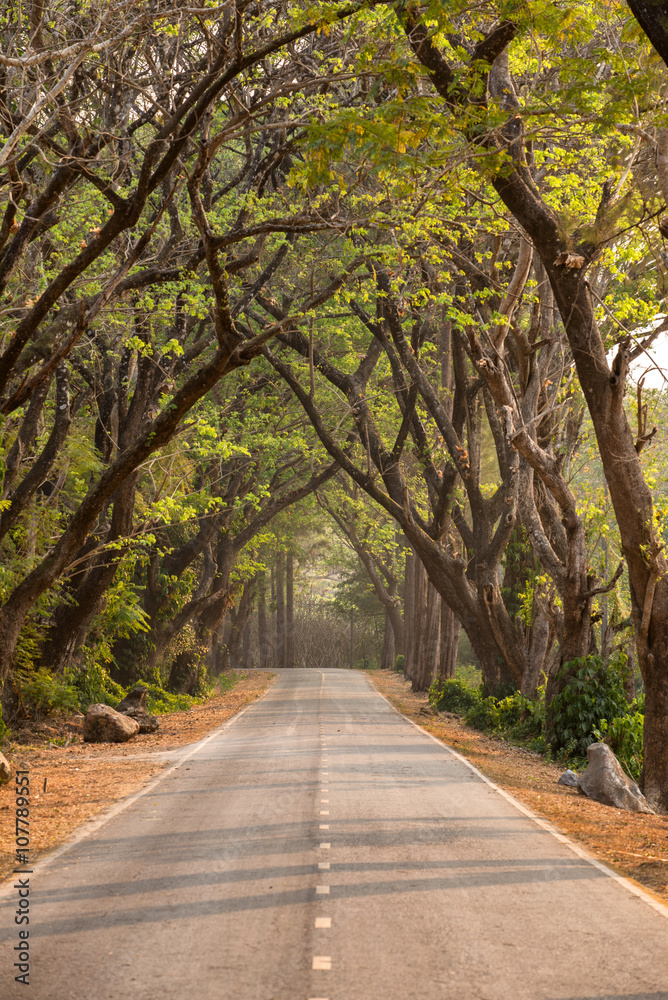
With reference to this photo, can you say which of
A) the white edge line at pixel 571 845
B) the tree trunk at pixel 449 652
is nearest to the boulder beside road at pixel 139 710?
the white edge line at pixel 571 845

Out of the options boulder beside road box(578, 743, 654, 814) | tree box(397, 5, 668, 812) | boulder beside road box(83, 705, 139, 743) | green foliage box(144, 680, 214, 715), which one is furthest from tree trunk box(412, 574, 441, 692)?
tree box(397, 5, 668, 812)

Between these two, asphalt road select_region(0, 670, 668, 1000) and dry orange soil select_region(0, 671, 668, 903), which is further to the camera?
dry orange soil select_region(0, 671, 668, 903)

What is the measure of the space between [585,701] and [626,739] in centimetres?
105

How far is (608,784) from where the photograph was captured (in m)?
11.7

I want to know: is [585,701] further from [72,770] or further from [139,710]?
[139,710]

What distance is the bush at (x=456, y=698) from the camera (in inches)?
901

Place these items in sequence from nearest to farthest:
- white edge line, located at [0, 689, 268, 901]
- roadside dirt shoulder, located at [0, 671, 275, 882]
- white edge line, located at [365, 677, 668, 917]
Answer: white edge line, located at [365, 677, 668, 917]
white edge line, located at [0, 689, 268, 901]
roadside dirt shoulder, located at [0, 671, 275, 882]

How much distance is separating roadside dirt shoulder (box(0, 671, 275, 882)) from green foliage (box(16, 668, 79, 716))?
352 millimetres

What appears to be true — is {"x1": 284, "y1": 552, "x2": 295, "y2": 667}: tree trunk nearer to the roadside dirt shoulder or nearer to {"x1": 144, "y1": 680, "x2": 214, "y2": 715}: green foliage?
{"x1": 144, "y1": 680, "x2": 214, "y2": 715}: green foliage

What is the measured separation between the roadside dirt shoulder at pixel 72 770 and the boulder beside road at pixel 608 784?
19.7 feet

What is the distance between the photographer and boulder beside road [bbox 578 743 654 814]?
11281mm

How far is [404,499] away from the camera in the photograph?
21844 millimetres

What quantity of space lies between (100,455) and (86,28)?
27.2 ft

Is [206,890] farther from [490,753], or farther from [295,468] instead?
[295,468]
